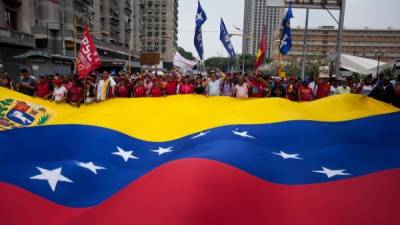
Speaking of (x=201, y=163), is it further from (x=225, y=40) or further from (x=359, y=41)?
(x=359, y=41)

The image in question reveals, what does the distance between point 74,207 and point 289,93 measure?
26.4 ft

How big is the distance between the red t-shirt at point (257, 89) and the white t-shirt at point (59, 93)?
5.16 m

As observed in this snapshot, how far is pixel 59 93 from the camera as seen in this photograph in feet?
31.7

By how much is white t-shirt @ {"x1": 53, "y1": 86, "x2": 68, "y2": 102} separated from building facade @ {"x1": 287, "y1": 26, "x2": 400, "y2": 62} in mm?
138552

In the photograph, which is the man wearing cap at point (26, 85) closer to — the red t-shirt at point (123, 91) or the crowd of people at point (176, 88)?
the crowd of people at point (176, 88)

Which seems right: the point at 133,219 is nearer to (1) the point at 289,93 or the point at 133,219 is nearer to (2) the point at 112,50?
(1) the point at 289,93

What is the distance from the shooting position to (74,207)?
4.52 m

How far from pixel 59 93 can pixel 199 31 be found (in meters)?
6.36

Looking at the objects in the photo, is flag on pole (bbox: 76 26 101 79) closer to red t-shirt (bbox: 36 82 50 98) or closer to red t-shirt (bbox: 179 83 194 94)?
red t-shirt (bbox: 36 82 50 98)

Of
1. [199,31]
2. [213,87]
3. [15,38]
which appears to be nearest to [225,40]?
[199,31]

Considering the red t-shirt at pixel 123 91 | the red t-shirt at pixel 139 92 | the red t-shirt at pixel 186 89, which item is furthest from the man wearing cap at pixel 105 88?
the red t-shirt at pixel 186 89

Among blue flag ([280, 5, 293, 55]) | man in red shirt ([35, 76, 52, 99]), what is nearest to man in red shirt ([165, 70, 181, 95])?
man in red shirt ([35, 76, 52, 99])

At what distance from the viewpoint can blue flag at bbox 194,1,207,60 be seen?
46.4 feet

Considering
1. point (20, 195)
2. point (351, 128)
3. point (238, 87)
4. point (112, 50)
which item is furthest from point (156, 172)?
point (112, 50)
